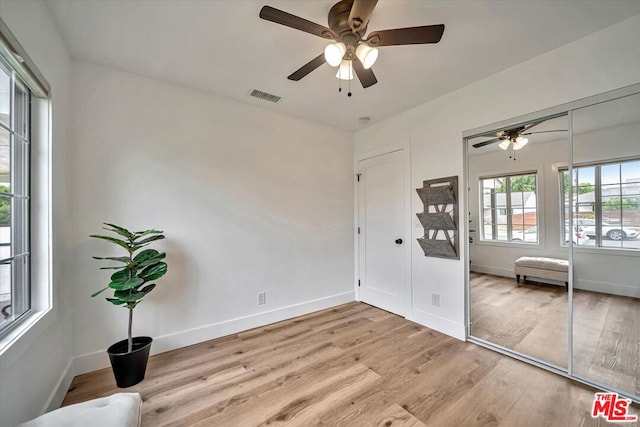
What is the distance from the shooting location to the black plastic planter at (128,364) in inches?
76.7

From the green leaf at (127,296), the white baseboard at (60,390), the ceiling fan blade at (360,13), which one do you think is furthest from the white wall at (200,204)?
the ceiling fan blade at (360,13)

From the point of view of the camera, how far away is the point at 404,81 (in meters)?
2.56

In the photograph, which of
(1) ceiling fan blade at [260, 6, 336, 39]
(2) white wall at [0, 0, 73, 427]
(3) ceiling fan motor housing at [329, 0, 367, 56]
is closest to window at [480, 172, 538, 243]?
(3) ceiling fan motor housing at [329, 0, 367, 56]

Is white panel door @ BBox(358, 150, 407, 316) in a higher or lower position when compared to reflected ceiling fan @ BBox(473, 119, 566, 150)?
lower

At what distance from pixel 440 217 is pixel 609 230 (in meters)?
1.25

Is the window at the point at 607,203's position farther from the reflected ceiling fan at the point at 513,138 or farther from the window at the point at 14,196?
the window at the point at 14,196

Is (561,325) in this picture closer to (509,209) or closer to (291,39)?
(509,209)

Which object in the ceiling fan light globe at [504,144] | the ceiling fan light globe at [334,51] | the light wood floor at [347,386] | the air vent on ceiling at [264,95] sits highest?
the air vent on ceiling at [264,95]

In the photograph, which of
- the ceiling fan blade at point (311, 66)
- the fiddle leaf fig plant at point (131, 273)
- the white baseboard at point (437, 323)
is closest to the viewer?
the ceiling fan blade at point (311, 66)

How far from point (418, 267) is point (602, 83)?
7.29 ft

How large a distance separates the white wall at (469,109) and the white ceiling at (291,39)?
0.11 m

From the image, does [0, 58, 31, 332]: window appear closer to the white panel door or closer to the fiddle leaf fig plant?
the fiddle leaf fig plant

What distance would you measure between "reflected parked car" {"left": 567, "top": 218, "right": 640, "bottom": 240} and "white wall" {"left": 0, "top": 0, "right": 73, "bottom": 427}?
370 cm

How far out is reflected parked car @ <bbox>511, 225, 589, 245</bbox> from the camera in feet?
6.77
